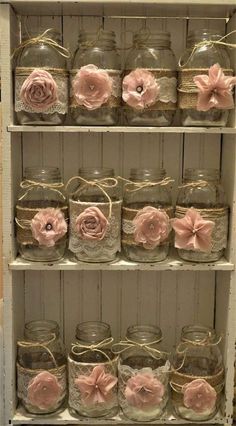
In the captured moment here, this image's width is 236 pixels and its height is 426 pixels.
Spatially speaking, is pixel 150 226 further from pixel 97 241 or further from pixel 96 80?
pixel 96 80

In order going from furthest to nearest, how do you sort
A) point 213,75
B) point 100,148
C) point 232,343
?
point 100,148 < point 232,343 < point 213,75

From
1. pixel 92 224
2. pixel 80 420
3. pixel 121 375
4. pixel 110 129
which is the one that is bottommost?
pixel 80 420

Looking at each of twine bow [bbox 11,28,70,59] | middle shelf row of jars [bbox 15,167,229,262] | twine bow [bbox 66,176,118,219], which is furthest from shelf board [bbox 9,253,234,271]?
twine bow [bbox 11,28,70,59]

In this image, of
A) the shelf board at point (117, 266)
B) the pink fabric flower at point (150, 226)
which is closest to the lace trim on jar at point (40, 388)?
the shelf board at point (117, 266)

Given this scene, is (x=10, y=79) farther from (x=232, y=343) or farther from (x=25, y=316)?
(x=232, y=343)

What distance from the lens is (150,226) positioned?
1.44 m

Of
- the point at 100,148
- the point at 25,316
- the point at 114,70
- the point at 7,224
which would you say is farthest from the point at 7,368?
the point at 114,70

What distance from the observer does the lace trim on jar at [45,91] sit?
4.58 ft

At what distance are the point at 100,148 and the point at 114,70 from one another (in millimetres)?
253

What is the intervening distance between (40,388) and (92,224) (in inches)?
16.3

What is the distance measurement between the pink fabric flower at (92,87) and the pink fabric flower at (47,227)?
0.26m

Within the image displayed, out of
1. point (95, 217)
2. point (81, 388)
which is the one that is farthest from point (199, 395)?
point (95, 217)

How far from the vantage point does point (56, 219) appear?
144 centimetres

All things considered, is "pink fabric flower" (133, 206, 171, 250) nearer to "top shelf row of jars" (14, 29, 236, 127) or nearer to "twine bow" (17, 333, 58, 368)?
"top shelf row of jars" (14, 29, 236, 127)
